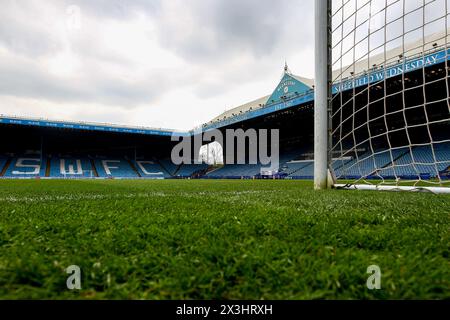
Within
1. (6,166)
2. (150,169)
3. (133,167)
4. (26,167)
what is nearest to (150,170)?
(150,169)

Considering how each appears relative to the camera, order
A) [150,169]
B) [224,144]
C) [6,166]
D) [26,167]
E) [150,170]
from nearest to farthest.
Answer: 1. [6,166]
2. [26,167]
3. [150,170]
4. [150,169]
5. [224,144]

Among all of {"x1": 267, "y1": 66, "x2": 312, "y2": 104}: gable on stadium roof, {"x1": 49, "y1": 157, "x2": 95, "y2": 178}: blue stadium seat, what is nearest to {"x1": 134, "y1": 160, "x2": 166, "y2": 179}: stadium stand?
{"x1": 49, "y1": 157, "x2": 95, "y2": 178}: blue stadium seat

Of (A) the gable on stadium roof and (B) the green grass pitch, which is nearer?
(B) the green grass pitch

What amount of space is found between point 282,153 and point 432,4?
22802 mm

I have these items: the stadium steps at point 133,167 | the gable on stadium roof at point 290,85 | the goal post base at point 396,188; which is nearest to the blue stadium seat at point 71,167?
the stadium steps at point 133,167

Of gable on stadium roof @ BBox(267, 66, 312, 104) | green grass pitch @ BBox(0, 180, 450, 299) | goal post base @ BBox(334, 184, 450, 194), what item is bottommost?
green grass pitch @ BBox(0, 180, 450, 299)

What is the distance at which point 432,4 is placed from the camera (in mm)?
3244

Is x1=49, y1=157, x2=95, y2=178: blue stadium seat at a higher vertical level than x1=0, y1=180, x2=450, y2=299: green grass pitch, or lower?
higher

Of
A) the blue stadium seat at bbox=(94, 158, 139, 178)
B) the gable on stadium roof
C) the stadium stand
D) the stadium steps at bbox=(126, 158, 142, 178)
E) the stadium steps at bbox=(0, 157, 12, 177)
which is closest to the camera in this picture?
the gable on stadium roof

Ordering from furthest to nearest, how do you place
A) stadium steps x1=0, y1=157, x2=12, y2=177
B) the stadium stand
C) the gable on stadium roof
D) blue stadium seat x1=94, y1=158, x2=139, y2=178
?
1. the stadium stand
2. blue stadium seat x1=94, y1=158, x2=139, y2=178
3. stadium steps x1=0, y1=157, x2=12, y2=177
4. the gable on stadium roof

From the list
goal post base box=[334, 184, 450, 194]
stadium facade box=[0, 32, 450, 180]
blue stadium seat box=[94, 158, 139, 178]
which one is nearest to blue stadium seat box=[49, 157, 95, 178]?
stadium facade box=[0, 32, 450, 180]

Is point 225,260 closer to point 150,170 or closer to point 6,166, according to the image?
point 150,170

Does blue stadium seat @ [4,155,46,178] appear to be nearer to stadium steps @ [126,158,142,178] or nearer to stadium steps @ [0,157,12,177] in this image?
stadium steps @ [0,157,12,177]
